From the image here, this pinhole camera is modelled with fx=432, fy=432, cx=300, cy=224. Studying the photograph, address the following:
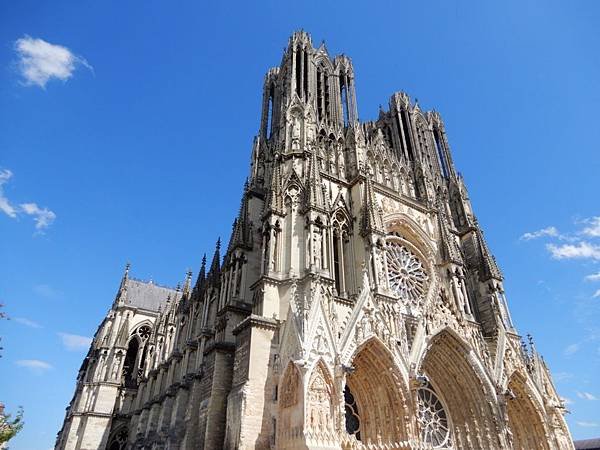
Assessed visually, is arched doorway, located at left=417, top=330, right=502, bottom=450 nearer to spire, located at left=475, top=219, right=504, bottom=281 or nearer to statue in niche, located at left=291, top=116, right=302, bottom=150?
spire, located at left=475, top=219, right=504, bottom=281

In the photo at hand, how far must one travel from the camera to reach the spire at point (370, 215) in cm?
1906

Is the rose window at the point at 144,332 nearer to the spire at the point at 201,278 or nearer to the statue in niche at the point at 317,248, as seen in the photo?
the spire at the point at 201,278

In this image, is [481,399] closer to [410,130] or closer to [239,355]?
[239,355]

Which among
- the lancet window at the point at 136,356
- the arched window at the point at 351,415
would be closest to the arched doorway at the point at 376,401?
the arched window at the point at 351,415

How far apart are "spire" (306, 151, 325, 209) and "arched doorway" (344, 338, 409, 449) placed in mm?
6093

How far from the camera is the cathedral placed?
14.0 metres

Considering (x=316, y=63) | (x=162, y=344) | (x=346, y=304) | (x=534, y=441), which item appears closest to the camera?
(x=346, y=304)

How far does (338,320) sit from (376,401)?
3.09 meters

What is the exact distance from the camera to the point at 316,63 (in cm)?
2778

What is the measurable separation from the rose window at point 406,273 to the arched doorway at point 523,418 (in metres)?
5.47

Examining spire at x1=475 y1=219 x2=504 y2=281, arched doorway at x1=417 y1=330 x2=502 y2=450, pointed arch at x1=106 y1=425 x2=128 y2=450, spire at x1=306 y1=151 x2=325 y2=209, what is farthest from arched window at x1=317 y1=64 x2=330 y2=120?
pointed arch at x1=106 y1=425 x2=128 y2=450

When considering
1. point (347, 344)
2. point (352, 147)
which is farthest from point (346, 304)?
point (352, 147)

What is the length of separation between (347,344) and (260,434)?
3.88 metres

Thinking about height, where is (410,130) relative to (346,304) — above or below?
above
